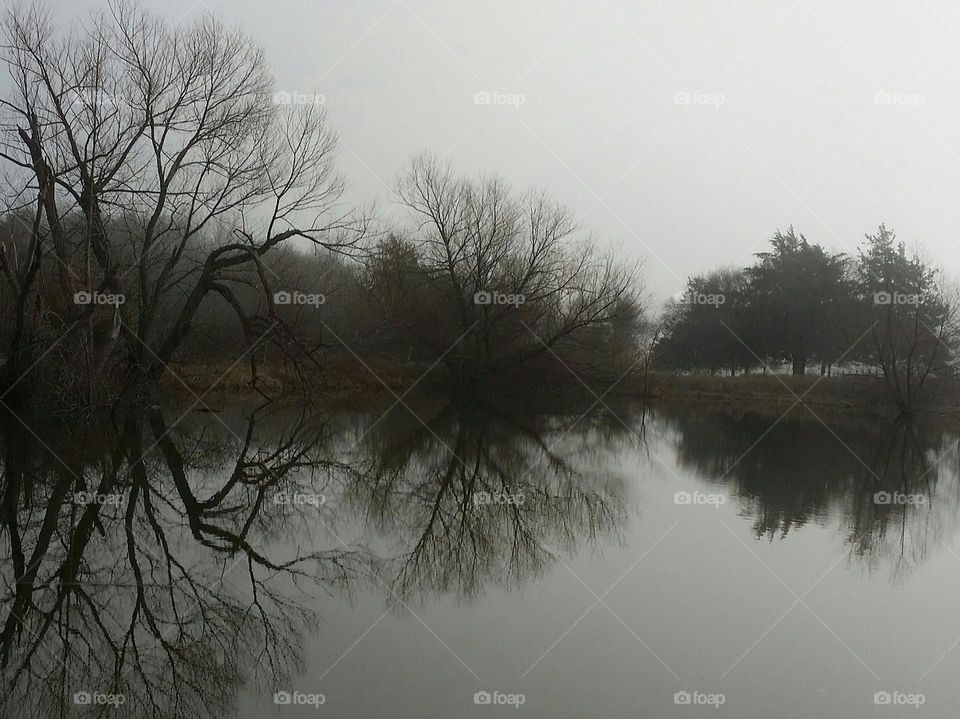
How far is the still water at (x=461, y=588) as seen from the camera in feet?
13.0

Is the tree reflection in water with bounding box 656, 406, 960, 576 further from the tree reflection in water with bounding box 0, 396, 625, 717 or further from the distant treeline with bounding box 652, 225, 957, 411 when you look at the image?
the distant treeline with bounding box 652, 225, 957, 411

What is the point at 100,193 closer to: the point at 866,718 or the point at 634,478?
the point at 634,478

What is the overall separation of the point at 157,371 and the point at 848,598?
17.9 meters

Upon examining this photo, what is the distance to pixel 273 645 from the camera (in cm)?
441

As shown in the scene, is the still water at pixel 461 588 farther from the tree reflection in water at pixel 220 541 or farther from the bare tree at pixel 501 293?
the bare tree at pixel 501 293

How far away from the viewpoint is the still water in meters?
3.97

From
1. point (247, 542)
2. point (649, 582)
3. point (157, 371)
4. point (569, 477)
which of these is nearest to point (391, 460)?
point (569, 477)

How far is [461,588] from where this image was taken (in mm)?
5520

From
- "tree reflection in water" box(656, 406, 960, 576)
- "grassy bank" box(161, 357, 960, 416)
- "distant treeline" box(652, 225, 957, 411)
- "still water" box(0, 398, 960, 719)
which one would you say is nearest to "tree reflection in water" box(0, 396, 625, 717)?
"still water" box(0, 398, 960, 719)

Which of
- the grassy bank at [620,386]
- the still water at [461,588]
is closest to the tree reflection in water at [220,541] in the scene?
the still water at [461,588]

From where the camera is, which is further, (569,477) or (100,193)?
(100,193)

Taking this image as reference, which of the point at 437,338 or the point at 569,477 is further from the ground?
the point at 437,338

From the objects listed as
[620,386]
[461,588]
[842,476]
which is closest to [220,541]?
[461,588]

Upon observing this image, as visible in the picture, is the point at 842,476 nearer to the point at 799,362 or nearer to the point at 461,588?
the point at 461,588
